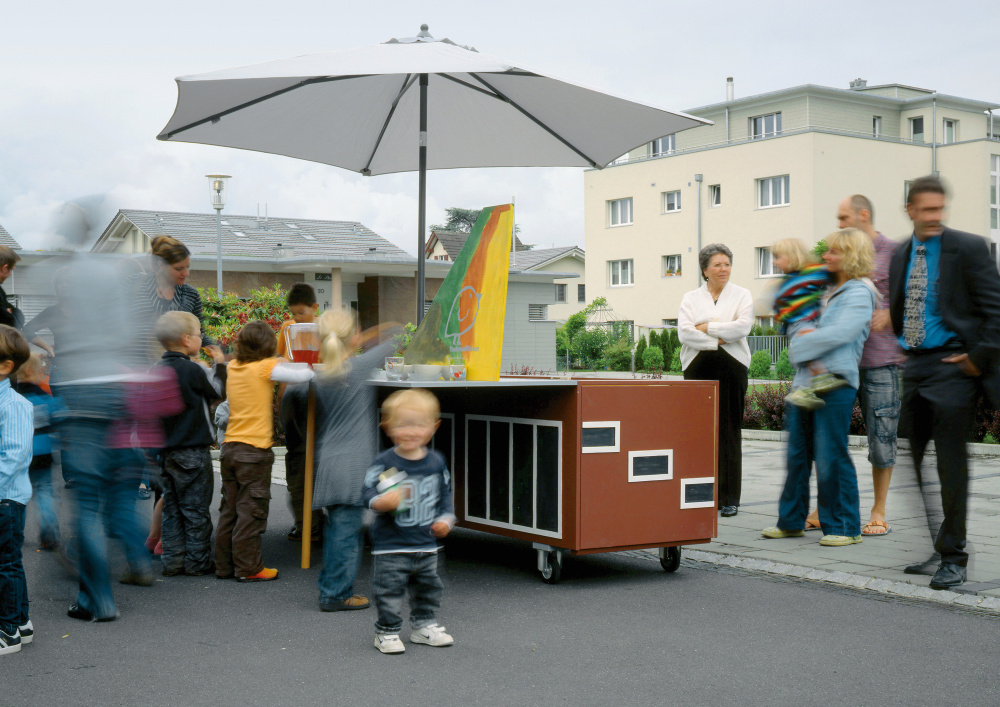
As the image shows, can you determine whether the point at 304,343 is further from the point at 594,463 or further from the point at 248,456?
the point at 594,463

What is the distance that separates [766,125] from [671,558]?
163ft

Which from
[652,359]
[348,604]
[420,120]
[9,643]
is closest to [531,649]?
[348,604]

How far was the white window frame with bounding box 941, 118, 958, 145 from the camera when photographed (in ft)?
176

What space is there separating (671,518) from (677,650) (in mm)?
1508

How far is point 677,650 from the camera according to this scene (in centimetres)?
461

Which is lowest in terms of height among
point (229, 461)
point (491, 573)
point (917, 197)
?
point (491, 573)

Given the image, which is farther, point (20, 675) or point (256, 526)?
point (256, 526)

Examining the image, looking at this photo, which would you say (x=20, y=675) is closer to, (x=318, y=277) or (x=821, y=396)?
(x=821, y=396)

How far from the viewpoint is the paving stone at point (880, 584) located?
18.5ft

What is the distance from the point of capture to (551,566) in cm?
601

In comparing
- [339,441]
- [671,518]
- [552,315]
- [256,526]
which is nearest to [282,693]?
[339,441]

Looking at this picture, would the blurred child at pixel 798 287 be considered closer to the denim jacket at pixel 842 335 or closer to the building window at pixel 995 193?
the denim jacket at pixel 842 335

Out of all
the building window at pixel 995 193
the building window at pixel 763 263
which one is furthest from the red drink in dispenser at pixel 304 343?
the building window at pixel 995 193

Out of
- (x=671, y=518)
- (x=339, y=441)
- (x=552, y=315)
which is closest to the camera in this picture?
(x=339, y=441)
